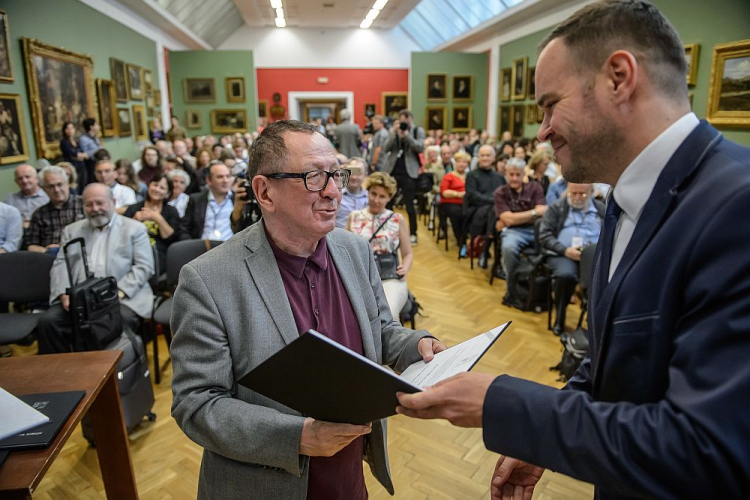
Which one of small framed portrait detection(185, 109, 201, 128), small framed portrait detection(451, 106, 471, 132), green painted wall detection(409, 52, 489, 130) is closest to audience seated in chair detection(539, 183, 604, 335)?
green painted wall detection(409, 52, 489, 130)

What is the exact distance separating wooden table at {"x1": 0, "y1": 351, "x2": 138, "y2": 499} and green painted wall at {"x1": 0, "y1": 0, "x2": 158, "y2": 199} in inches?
231

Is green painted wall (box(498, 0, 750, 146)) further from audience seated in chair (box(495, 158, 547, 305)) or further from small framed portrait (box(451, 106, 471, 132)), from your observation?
small framed portrait (box(451, 106, 471, 132))

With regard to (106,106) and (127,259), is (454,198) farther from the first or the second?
(106,106)

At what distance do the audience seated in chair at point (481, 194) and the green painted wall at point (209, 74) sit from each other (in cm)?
1231

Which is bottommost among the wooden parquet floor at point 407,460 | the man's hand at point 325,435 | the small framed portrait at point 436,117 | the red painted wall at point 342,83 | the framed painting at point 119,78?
the wooden parquet floor at point 407,460

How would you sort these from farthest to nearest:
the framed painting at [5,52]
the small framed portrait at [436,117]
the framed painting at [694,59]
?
the small framed portrait at [436,117], the framed painting at [694,59], the framed painting at [5,52]

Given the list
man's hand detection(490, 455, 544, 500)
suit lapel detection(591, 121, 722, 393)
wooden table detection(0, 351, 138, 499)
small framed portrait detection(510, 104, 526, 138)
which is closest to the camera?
suit lapel detection(591, 121, 722, 393)

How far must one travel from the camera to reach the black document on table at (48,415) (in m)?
1.51

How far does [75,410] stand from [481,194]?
625 cm

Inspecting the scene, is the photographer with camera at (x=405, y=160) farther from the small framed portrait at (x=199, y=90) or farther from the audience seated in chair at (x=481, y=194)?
the small framed portrait at (x=199, y=90)

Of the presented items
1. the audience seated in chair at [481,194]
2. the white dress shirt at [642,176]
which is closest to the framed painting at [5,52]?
the audience seated in chair at [481,194]

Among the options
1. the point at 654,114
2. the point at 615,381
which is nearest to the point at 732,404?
the point at 615,381

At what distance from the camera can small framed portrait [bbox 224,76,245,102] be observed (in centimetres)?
1714

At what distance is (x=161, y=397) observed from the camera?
151 inches
